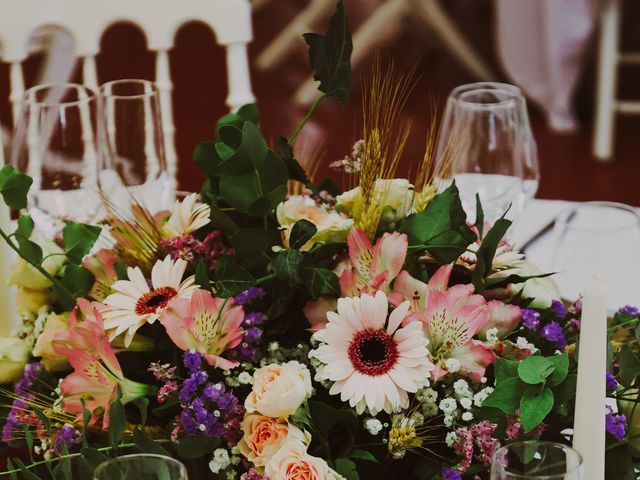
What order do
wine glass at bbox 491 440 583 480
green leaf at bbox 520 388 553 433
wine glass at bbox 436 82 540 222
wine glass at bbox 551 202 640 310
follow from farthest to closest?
wine glass at bbox 436 82 540 222 < wine glass at bbox 551 202 640 310 < green leaf at bbox 520 388 553 433 < wine glass at bbox 491 440 583 480

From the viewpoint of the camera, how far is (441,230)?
76 cm

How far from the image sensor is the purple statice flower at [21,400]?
792 millimetres

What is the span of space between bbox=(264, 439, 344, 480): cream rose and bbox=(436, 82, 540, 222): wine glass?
1.84 ft

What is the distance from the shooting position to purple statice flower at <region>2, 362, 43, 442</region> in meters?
0.79

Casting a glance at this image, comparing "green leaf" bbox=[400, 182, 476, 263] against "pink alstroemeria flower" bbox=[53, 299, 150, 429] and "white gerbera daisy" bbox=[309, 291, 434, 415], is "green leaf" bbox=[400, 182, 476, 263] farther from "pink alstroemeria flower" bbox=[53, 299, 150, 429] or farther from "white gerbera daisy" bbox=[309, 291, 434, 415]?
"pink alstroemeria flower" bbox=[53, 299, 150, 429]

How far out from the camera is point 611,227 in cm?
Result: 100

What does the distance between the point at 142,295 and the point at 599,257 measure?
1.42 ft

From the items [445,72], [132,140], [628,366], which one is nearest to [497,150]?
[132,140]

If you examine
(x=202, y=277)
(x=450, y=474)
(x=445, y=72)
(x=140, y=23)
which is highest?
(x=140, y=23)

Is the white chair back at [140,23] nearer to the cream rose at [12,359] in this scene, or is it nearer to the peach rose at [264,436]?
the cream rose at [12,359]

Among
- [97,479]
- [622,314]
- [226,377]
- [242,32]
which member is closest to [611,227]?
[622,314]

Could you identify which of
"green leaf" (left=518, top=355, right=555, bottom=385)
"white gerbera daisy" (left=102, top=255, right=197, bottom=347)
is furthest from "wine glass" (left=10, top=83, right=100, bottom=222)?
"green leaf" (left=518, top=355, right=555, bottom=385)

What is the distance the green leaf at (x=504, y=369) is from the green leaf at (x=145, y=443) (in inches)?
8.5

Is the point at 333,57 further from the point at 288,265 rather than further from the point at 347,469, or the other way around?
the point at 347,469
